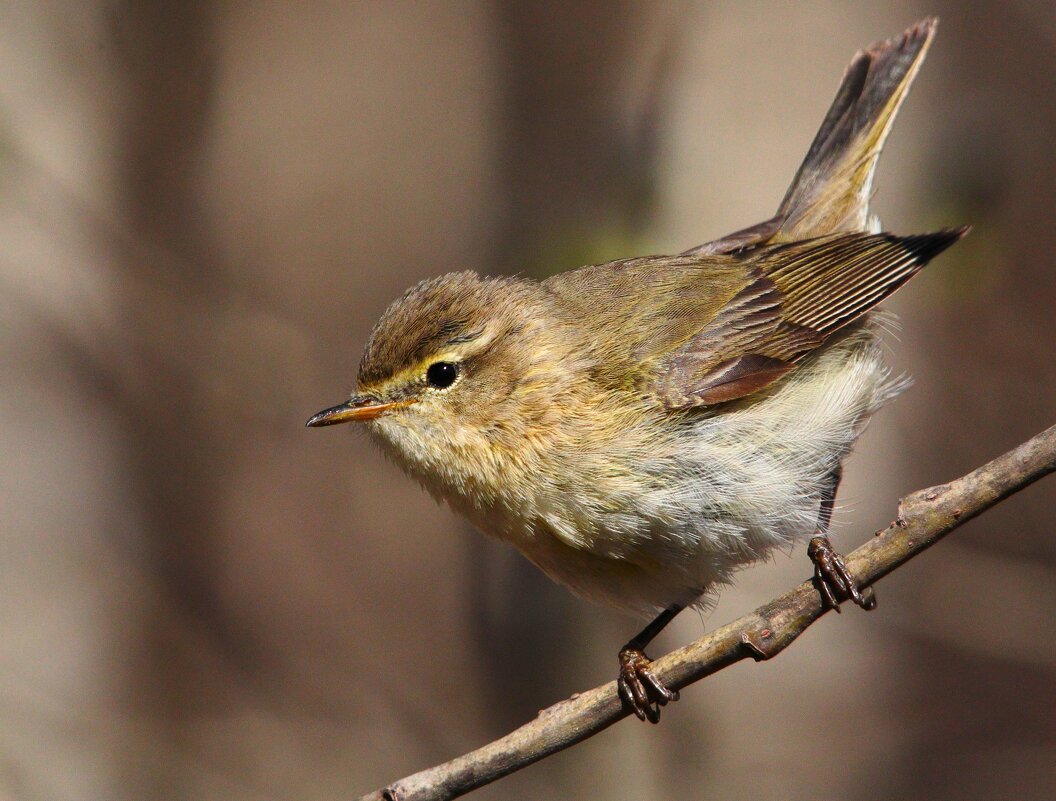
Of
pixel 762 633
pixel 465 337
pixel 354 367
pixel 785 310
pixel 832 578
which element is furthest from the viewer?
pixel 354 367

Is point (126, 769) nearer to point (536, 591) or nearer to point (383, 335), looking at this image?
point (536, 591)

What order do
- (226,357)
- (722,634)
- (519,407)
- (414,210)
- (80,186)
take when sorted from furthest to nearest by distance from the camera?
1. (414,210)
2. (80,186)
3. (226,357)
4. (519,407)
5. (722,634)

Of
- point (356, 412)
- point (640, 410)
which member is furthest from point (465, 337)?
point (640, 410)

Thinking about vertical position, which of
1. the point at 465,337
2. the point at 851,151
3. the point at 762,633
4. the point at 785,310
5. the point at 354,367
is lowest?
the point at 762,633

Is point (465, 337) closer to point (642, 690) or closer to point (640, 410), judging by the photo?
point (640, 410)

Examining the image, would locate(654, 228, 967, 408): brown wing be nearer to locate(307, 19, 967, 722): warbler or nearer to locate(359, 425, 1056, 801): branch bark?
locate(307, 19, 967, 722): warbler

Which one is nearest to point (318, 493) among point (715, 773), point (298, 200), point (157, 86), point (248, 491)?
point (248, 491)

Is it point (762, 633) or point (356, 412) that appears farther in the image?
point (356, 412)

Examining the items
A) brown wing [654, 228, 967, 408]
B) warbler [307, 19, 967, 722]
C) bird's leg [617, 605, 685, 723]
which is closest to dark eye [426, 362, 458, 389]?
warbler [307, 19, 967, 722]
